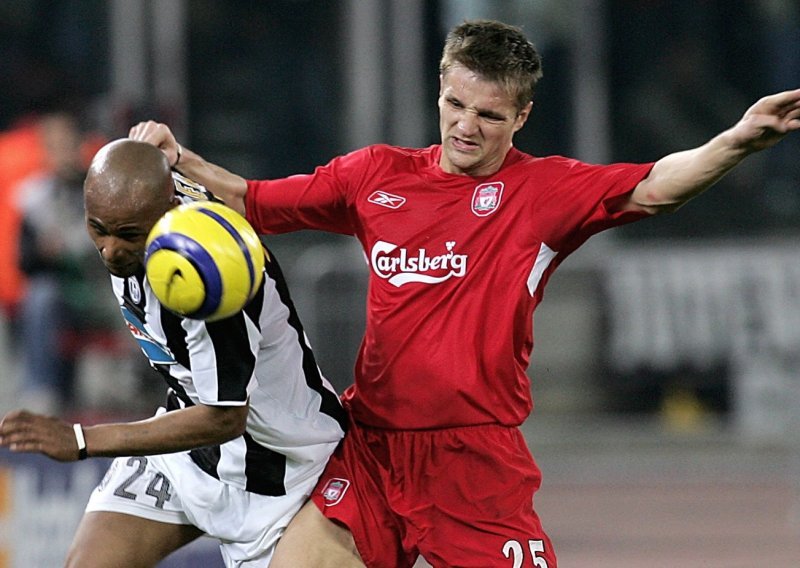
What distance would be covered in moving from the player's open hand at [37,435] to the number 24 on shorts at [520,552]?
1472 mm

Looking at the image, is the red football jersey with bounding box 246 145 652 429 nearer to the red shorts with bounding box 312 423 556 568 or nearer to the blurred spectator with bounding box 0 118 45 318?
the red shorts with bounding box 312 423 556 568

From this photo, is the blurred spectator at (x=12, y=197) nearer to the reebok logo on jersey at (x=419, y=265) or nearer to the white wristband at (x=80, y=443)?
the reebok logo on jersey at (x=419, y=265)

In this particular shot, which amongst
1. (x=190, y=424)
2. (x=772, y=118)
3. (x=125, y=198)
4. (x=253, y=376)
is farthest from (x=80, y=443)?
(x=772, y=118)

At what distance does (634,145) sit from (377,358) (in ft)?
30.2

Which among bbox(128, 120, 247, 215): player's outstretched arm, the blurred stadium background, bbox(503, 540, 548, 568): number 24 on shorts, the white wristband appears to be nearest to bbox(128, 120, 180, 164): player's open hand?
bbox(128, 120, 247, 215): player's outstretched arm

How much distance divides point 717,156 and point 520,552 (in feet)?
4.66

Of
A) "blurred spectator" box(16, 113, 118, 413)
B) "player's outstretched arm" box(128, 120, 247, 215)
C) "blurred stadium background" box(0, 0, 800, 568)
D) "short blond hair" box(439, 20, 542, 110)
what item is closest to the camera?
"short blond hair" box(439, 20, 542, 110)

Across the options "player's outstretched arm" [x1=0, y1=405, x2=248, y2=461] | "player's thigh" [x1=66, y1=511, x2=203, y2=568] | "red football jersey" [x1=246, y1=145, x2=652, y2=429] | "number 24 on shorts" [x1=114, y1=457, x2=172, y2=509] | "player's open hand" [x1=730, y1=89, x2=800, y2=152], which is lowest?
"player's thigh" [x1=66, y1=511, x2=203, y2=568]

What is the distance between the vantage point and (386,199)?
5387 mm

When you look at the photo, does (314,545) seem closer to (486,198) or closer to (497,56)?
(486,198)

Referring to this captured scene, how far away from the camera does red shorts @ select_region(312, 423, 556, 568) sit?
5133 millimetres

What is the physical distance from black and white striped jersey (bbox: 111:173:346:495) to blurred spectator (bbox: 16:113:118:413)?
259 inches

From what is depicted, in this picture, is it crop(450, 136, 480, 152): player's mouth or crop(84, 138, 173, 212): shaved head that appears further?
crop(450, 136, 480, 152): player's mouth

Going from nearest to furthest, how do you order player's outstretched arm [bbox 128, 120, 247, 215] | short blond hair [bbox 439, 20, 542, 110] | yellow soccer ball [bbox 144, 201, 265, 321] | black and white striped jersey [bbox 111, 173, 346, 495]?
yellow soccer ball [bbox 144, 201, 265, 321] < black and white striped jersey [bbox 111, 173, 346, 495] < short blond hair [bbox 439, 20, 542, 110] < player's outstretched arm [bbox 128, 120, 247, 215]
